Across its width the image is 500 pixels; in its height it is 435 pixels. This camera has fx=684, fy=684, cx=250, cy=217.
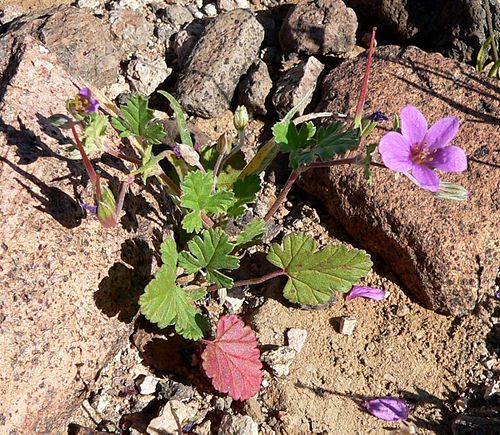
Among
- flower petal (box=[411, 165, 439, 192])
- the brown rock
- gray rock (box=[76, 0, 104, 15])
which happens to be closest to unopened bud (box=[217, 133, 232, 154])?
flower petal (box=[411, 165, 439, 192])

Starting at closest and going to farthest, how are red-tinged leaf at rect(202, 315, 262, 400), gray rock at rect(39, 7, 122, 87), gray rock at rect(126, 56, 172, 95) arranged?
red-tinged leaf at rect(202, 315, 262, 400) < gray rock at rect(39, 7, 122, 87) < gray rock at rect(126, 56, 172, 95)

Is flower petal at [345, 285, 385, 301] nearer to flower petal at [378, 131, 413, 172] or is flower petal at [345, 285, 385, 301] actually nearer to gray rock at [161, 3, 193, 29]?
flower petal at [378, 131, 413, 172]

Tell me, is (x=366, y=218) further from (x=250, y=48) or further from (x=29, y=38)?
(x=29, y=38)

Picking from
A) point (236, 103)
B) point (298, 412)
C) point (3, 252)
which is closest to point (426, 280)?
point (298, 412)

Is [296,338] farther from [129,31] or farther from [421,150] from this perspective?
[129,31]

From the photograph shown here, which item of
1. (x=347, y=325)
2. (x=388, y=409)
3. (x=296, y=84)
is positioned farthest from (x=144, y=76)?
(x=388, y=409)

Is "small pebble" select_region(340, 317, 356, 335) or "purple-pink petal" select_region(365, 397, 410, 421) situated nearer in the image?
"purple-pink petal" select_region(365, 397, 410, 421)
